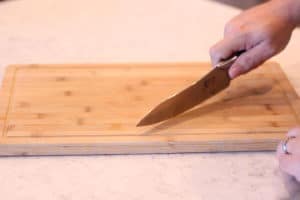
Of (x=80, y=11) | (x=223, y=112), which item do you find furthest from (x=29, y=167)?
(x=80, y=11)

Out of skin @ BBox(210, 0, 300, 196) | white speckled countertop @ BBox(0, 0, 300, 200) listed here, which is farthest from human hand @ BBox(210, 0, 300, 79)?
white speckled countertop @ BBox(0, 0, 300, 200)

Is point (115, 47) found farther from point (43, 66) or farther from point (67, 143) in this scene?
point (67, 143)

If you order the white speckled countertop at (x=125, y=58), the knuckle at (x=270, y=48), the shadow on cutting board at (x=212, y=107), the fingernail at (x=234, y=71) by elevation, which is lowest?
the white speckled countertop at (x=125, y=58)

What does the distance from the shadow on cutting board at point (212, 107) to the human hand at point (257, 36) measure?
0.06 meters

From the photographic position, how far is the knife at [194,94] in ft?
2.65

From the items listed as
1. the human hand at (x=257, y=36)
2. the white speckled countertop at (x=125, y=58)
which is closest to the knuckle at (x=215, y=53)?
the human hand at (x=257, y=36)

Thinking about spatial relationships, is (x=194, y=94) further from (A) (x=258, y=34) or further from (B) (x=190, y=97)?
(A) (x=258, y=34)

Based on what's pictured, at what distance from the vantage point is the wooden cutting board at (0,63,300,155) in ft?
2.61

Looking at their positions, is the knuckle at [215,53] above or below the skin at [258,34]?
below

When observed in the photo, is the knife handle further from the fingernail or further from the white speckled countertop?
the white speckled countertop

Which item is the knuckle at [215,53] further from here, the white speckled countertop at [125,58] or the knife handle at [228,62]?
the white speckled countertop at [125,58]

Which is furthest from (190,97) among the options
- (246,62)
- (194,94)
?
(246,62)

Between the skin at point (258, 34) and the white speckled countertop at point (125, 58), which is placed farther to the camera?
the skin at point (258, 34)

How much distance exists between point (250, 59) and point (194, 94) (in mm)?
112
